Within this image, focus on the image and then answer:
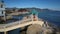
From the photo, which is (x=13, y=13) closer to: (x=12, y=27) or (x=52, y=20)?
(x=12, y=27)

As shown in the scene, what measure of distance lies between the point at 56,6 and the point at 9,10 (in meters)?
1.10

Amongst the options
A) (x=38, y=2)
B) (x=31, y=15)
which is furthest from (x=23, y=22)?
(x=38, y=2)

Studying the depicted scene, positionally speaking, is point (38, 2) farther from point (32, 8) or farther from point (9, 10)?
point (9, 10)

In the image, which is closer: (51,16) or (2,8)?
(51,16)

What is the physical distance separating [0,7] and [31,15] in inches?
29.7

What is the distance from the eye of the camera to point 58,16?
5012 millimetres

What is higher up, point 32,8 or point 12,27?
point 32,8

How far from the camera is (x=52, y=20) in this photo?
16.5 ft

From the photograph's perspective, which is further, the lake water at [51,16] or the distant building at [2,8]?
the distant building at [2,8]

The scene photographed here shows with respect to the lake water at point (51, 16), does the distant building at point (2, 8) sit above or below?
above

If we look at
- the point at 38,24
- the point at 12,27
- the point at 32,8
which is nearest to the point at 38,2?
the point at 32,8

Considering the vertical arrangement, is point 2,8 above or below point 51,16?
above

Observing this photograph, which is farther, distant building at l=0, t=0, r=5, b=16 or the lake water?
distant building at l=0, t=0, r=5, b=16

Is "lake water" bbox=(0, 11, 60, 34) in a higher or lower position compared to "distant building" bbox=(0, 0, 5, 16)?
lower
